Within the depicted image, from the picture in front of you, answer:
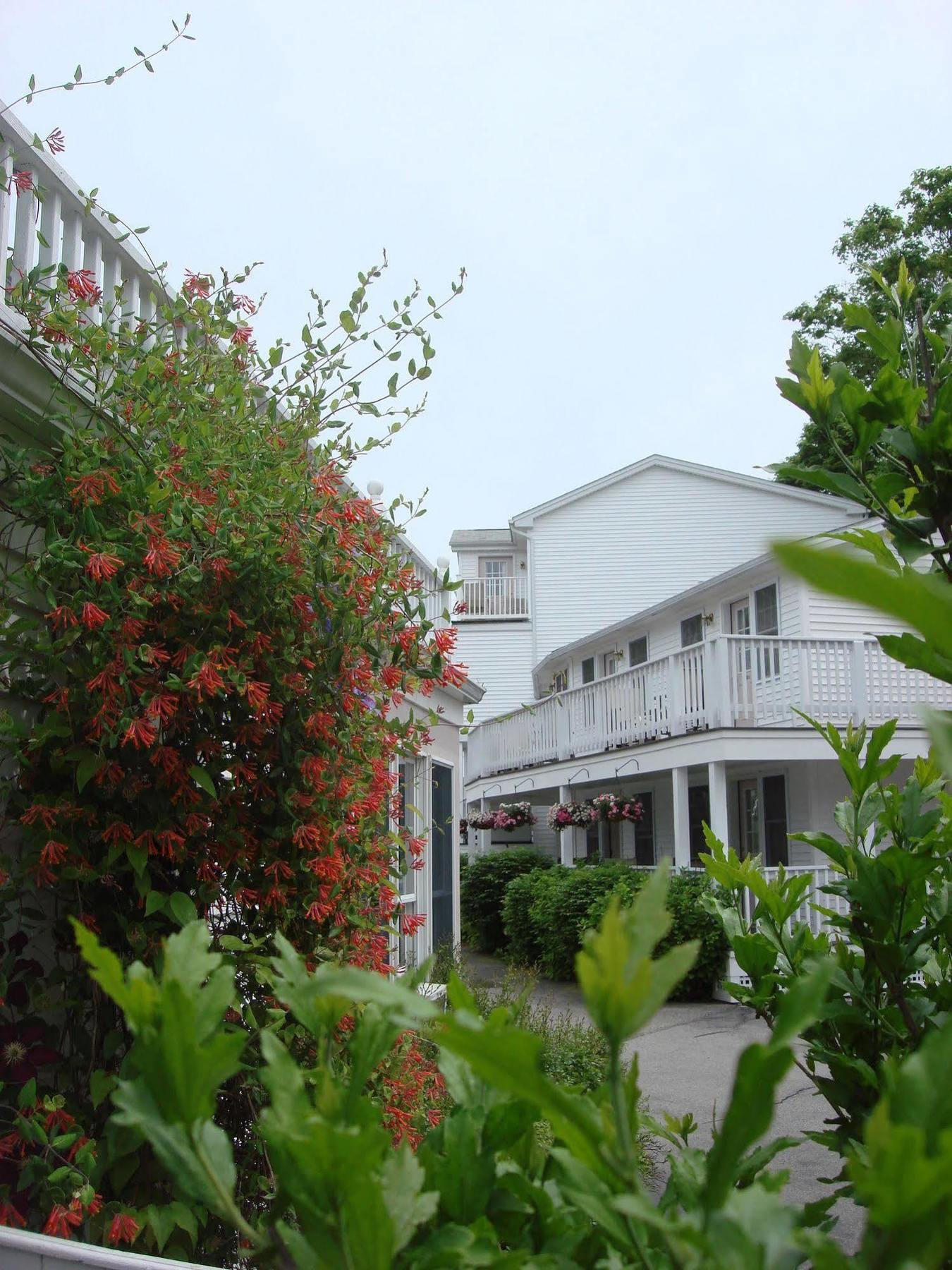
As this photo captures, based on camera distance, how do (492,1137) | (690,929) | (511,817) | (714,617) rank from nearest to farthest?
(492,1137), (690,929), (714,617), (511,817)

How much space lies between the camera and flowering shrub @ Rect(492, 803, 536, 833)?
21688mm

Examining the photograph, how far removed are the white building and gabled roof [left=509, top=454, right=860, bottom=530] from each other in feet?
0.16

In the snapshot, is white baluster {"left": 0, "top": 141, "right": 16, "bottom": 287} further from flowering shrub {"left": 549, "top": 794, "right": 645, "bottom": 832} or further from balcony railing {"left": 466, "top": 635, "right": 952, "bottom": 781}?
flowering shrub {"left": 549, "top": 794, "right": 645, "bottom": 832}

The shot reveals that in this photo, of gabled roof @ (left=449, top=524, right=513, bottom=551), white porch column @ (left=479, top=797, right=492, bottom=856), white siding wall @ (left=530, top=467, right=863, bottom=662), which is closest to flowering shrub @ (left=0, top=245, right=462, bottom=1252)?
white siding wall @ (left=530, top=467, right=863, bottom=662)

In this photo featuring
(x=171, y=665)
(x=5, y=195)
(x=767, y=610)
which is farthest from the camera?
(x=767, y=610)

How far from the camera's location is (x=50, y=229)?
3490mm

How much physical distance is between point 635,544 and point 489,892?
10.4 meters

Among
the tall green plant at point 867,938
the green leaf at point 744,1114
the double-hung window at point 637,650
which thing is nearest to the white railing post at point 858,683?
the double-hung window at point 637,650

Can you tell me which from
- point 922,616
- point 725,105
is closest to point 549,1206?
point 922,616

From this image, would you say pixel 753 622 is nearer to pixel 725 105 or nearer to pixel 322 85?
pixel 725 105

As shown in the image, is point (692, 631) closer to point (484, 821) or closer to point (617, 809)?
point (617, 809)

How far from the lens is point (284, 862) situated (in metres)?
3.16

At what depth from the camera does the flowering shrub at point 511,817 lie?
21.7 metres

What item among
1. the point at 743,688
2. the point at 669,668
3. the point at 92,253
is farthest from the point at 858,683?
the point at 92,253
